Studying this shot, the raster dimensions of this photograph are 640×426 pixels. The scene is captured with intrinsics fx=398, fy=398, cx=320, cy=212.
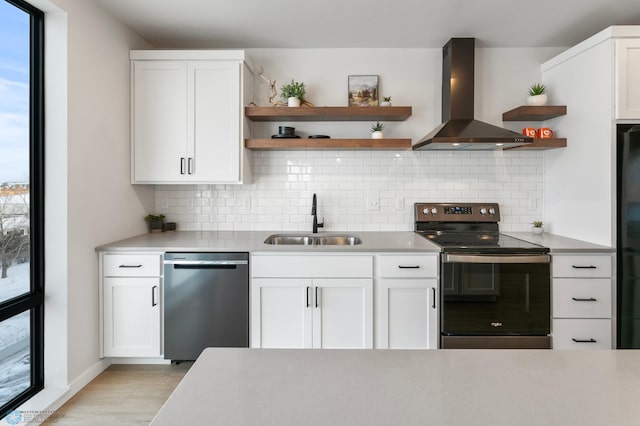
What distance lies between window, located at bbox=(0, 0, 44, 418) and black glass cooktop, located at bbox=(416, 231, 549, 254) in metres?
2.57

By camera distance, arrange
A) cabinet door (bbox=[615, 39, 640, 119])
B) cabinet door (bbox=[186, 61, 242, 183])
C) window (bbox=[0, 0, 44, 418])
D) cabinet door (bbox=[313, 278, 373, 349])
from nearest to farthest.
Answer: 1. window (bbox=[0, 0, 44, 418])
2. cabinet door (bbox=[615, 39, 640, 119])
3. cabinet door (bbox=[313, 278, 373, 349])
4. cabinet door (bbox=[186, 61, 242, 183])

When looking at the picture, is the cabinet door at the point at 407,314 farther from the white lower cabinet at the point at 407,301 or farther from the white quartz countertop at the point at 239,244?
the white quartz countertop at the point at 239,244

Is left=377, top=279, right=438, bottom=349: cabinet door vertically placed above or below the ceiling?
below

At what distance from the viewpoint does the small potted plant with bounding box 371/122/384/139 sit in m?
3.24

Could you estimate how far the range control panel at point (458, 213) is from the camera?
3.44 m

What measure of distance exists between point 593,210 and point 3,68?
12.4ft

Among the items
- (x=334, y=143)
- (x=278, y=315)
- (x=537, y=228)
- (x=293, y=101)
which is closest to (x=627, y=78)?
(x=537, y=228)

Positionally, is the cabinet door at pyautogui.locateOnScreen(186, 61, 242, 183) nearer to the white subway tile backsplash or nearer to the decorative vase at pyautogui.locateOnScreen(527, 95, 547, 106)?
the white subway tile backsplash

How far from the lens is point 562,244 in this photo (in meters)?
2.80

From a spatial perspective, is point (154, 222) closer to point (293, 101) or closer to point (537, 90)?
point (293, 101)

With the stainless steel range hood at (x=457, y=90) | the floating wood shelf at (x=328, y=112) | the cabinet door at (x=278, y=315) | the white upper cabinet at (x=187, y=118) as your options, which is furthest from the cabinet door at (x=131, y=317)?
the stainless steel range hood at (x=457, y=90)

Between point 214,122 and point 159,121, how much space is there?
436mm

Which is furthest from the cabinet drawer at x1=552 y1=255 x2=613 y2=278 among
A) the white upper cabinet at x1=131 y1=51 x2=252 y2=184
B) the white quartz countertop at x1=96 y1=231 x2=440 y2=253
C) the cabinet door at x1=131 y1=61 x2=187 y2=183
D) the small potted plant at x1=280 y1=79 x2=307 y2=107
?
the cabinet door at x1=131 y1=61 x2=187 y2=183

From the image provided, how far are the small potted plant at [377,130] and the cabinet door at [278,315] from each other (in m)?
1.36
